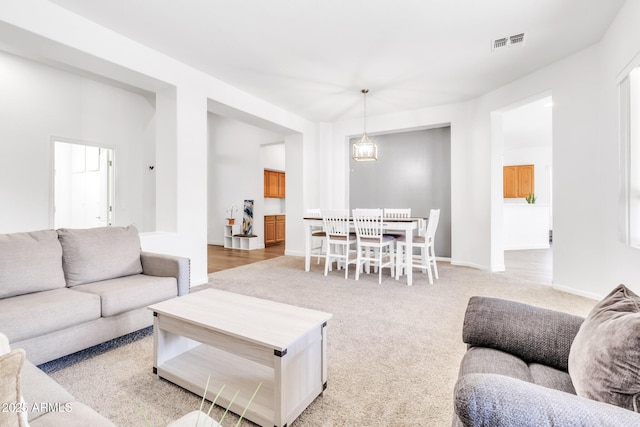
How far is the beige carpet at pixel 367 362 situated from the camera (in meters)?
1.51

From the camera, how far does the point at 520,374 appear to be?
110 cm

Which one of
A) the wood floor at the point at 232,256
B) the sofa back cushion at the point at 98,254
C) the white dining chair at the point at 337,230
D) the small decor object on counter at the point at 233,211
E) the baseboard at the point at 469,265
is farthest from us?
the small decor object on counter at the point at 233,211

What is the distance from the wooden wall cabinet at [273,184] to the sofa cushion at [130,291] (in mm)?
5252

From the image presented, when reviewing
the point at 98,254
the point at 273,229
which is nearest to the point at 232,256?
the point at 273,229

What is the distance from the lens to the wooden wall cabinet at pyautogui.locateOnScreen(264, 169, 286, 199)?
767 centimetres

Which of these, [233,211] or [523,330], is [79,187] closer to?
[233,211]

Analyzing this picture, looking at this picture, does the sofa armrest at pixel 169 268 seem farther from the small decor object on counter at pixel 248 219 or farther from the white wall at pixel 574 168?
the small decor object on counter at pixel 248 219

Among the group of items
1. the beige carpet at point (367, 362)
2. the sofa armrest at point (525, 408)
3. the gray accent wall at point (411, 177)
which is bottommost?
the beige carpet at point (367, 362)

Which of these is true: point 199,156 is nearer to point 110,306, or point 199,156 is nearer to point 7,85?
point 110,306

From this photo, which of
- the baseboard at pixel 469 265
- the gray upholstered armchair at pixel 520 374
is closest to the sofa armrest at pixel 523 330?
the gray upholstered armchair at pixel 520 374

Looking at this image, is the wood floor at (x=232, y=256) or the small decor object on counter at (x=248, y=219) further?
the small decor object on counter at (x=248, y=219)

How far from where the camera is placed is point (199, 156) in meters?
3.95

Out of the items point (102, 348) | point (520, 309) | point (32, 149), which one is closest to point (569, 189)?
point (520, 309)

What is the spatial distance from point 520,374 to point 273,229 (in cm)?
695
